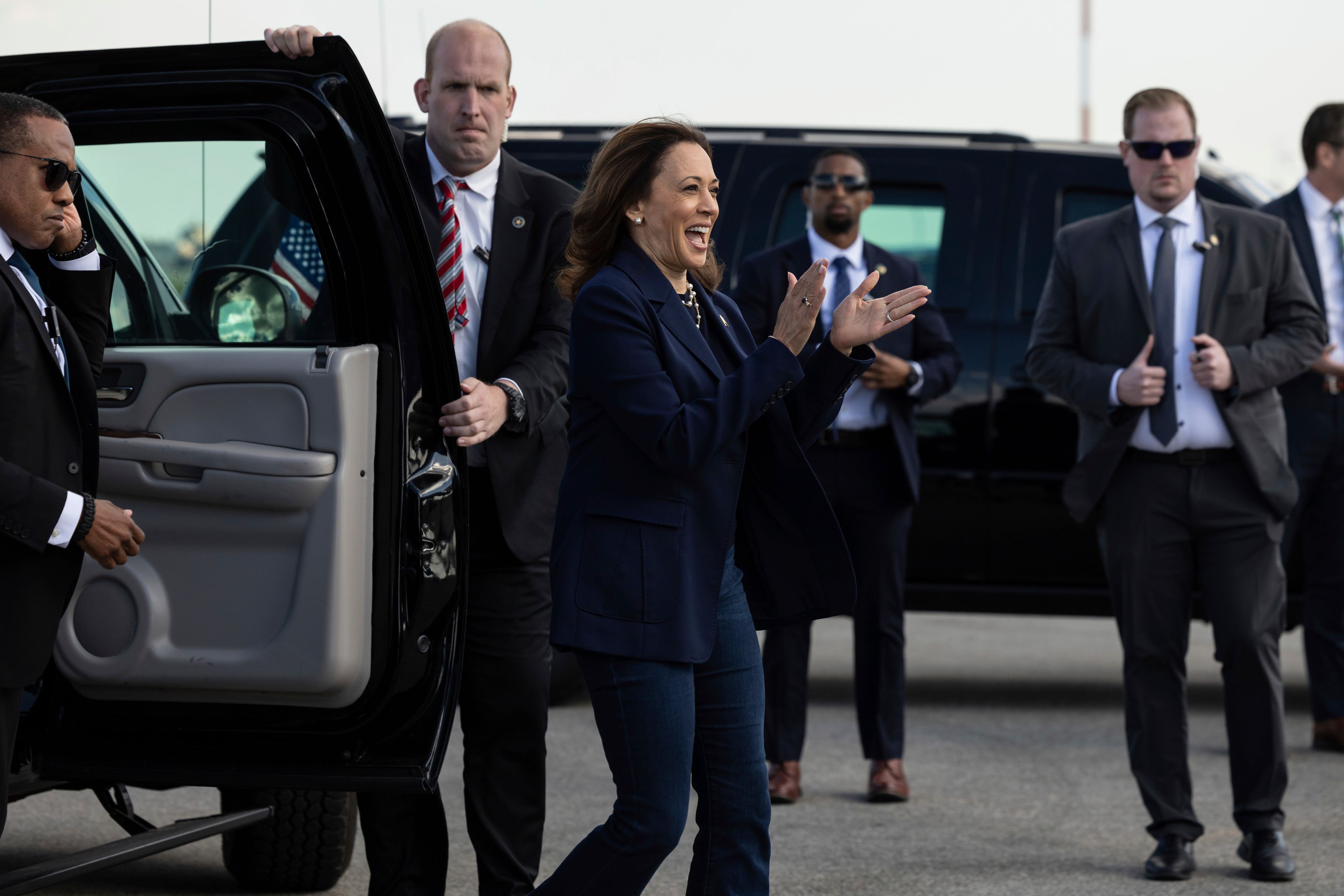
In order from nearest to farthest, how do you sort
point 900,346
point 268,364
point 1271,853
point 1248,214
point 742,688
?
point 742,688, point 268,364, point 1271,853, point 1248,214, point 900,346

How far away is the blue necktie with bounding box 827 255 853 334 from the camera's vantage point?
5.73m

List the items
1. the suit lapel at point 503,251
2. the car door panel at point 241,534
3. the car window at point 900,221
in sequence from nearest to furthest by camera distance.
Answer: the car door panel at point 241,534, the suit lapel at point 503,251, the car window at point 900,221

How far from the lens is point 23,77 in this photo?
11.8ft

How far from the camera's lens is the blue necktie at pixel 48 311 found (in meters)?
3.04

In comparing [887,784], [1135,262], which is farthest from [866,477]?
[1135,262]

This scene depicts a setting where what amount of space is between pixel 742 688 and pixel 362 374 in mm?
1019

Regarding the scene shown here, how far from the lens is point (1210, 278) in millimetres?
4637

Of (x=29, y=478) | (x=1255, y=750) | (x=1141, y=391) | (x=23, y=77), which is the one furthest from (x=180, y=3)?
(x=1255, y=750)

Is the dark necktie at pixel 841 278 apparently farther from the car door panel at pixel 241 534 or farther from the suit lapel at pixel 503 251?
the car door panel at pixel 241 534

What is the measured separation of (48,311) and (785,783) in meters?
3.08

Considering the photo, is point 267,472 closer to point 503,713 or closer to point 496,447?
point 496,447

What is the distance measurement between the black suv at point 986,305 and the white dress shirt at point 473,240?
3.06 meters

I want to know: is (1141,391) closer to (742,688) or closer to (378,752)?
(742,688)

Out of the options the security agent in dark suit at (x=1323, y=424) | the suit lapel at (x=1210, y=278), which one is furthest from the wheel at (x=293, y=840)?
the security agent in dark suit at (x=1323, y=424)
